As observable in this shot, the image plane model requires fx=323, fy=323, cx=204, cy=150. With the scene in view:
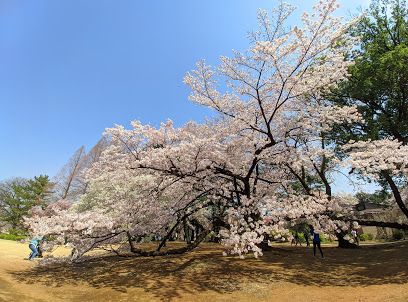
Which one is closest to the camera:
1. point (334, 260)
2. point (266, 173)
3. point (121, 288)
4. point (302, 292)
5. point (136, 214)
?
point (302, 292)

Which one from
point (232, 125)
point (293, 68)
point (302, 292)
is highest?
point (293, 68)

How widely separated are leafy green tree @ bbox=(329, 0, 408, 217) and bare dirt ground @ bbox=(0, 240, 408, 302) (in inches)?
264

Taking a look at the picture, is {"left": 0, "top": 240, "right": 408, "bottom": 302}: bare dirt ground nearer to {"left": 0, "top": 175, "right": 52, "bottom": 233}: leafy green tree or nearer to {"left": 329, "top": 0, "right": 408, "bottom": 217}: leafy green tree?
{"left": 329, "top": 0, "right": 408, "bottom": 217}: leafy green tree

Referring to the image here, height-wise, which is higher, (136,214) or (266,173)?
(266,173)

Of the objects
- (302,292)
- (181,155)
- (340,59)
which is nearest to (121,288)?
(181,155)

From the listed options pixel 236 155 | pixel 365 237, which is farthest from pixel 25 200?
pixel 365 237

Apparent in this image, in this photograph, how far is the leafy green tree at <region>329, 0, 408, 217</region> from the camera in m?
17.1

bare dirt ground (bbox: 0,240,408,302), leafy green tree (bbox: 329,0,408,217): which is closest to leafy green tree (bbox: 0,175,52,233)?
bare dirt ground (bbox: 0,240,408,302)

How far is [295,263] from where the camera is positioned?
15539 mm

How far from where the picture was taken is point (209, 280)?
12.5 meters

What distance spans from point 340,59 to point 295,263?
9.50 metres

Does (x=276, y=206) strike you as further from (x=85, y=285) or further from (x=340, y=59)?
(x=85, y=285)

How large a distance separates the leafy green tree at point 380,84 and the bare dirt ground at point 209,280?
6703 millimetres

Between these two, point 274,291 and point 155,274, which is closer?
point 274,291
